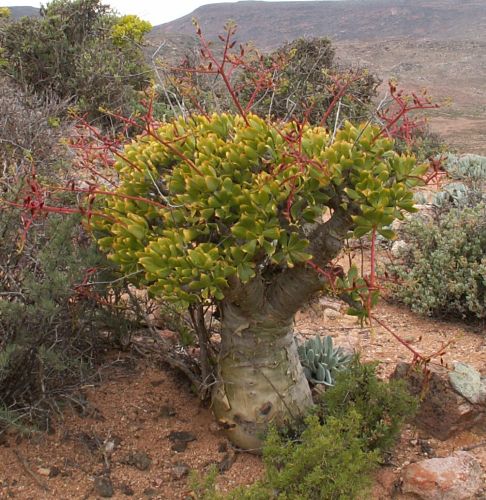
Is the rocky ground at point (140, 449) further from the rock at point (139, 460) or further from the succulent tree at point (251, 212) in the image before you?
the succulent tree at point (251, 212)

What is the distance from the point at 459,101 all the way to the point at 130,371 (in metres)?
31.8

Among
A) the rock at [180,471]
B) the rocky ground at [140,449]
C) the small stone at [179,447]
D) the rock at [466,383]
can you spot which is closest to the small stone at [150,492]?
the rocky ground at [140,449]

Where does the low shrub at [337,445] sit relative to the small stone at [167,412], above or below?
above

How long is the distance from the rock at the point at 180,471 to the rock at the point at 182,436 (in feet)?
0.74

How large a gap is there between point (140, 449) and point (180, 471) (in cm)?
29

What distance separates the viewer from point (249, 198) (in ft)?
8.89

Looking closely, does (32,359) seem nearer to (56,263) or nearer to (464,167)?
(56,263)

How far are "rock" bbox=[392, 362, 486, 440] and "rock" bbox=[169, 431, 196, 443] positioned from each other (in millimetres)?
1229

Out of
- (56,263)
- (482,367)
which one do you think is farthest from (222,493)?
(482,367)

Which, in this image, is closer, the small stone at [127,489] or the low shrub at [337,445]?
the low shrub at [337,445]

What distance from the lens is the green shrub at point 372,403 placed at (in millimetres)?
3279

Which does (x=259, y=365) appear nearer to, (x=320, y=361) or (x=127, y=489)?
(x=320, y=361)

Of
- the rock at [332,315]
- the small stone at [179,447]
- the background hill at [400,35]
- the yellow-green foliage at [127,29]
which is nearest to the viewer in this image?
the small stone at [179,447]

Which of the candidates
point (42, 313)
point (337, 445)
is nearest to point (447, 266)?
point (337, 445)
